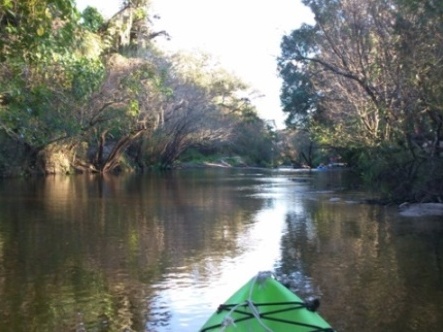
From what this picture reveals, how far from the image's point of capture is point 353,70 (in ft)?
82.4

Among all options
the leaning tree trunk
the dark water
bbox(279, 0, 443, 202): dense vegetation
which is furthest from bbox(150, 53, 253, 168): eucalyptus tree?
the dark water

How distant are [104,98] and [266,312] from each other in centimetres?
3278

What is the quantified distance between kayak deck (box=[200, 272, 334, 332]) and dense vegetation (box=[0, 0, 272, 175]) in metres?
3.55

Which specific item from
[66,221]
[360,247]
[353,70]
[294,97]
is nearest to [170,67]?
[294,97]

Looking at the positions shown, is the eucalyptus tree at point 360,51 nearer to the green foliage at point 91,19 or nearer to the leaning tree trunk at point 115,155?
the green foliage at point 91,19

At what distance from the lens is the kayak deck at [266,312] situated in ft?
15.5

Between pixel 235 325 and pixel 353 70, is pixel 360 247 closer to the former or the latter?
pixel 235 325

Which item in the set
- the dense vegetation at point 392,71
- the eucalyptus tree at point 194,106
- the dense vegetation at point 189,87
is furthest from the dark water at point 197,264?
the eucalyptus tree at point 194,106

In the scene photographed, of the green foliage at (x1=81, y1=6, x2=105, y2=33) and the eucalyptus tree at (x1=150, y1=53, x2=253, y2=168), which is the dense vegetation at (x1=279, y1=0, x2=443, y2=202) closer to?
the green foliage at (x1=81, y1=6, x2=105, y2=33)

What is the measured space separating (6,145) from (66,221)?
95.4 feet

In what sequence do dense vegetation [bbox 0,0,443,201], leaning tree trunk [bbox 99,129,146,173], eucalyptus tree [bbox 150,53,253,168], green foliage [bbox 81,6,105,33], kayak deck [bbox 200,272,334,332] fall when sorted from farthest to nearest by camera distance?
eucalyptus tree [bbox 150,53,253,168]
leaning tree trunk [bbox 99,129,146,173]
green foliage [bbox 81,6,105,33]
dense vegetation [bbox 0,0,443,201]
kayak deck [bbox 200,272,334,332]

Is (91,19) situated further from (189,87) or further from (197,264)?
(189,87)

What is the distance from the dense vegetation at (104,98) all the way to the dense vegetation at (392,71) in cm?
754

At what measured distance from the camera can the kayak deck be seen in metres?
4.72
